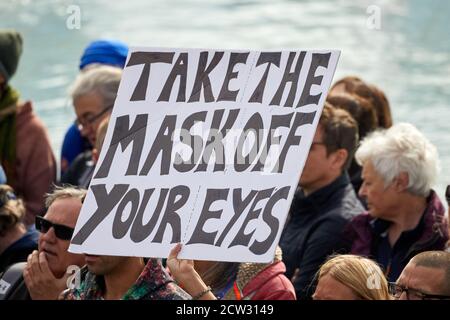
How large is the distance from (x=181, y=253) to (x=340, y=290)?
647mm

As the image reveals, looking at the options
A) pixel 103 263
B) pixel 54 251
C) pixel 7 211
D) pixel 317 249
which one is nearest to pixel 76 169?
pixel 7 211

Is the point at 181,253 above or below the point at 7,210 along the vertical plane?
above

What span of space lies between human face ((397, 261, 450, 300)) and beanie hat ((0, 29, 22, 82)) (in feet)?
13.0

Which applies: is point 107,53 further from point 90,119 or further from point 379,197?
point 379,197

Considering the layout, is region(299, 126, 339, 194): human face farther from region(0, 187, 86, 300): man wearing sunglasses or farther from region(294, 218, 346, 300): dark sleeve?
region(0, 187, 86, 300): man wearing sunglasses

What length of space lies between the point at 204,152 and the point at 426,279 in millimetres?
906

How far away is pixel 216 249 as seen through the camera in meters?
4.11

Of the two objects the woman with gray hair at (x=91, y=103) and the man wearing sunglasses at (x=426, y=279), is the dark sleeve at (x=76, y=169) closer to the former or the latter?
the woman with gray hair at (x=91, y=103)

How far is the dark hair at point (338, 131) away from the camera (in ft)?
20.4

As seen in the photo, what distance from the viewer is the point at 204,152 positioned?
4.29 metres

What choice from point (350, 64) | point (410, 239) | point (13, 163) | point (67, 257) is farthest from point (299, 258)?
point (350, 64)

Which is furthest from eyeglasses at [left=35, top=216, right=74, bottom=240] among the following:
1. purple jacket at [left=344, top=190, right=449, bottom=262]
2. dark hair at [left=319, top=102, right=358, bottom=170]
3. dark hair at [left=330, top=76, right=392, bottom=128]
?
dark hair at [left=330, top=76, right=392, bottom=128]

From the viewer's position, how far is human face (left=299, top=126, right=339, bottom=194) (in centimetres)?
620
